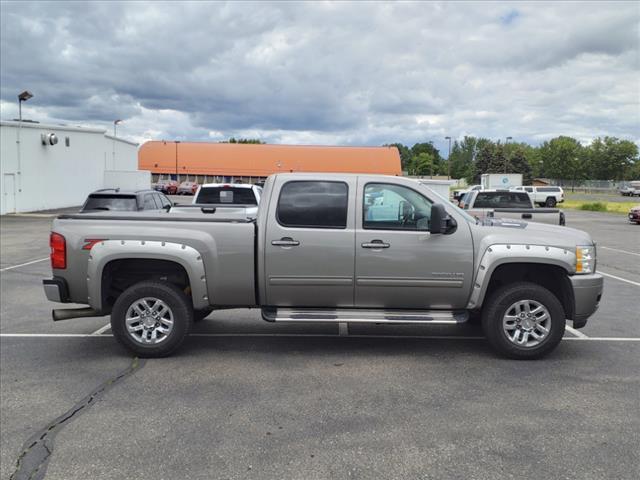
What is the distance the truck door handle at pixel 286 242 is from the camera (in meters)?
5.51

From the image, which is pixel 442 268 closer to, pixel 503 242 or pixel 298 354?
pixel 503 242

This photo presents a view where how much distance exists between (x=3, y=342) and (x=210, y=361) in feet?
8.61

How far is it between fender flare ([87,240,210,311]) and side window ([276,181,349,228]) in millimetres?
975

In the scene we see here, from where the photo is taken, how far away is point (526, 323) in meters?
5.57

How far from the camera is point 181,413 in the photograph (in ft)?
14.2

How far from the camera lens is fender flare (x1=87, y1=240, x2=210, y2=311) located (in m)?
5.49

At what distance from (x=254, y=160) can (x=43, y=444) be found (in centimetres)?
7096

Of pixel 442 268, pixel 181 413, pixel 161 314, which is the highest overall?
pixel 442 268

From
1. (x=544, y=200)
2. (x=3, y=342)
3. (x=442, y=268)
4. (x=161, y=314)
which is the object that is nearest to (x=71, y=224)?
(x=161, y=314)

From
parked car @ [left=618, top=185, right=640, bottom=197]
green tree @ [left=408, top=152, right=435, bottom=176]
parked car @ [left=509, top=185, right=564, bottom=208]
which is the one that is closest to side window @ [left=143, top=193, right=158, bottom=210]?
parked car @ [left=509, top=185, right=564, bottom=208]

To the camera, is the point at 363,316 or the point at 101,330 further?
the point at 101,330

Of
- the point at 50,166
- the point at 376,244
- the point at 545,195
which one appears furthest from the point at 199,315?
the point at 545,195

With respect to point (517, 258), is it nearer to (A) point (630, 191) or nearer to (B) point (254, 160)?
(B) point (254, 160)

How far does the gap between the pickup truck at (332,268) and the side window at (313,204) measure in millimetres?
15
